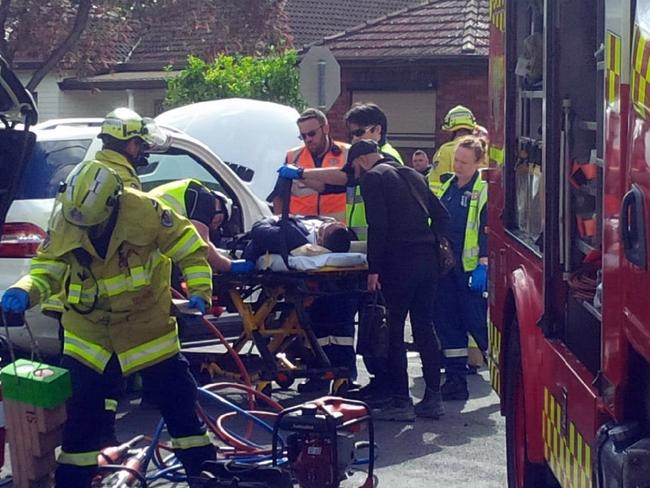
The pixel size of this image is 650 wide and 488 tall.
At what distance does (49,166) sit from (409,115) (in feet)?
45.1

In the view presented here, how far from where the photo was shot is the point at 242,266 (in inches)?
313

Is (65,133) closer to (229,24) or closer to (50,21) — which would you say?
(50,21)

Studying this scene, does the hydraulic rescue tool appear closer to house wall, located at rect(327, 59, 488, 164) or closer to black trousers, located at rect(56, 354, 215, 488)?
black trousers, located at rect(56, 354, 215, 488)

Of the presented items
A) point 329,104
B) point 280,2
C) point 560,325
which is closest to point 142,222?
point 560,325

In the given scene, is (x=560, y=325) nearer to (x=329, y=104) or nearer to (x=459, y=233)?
(x=459, y=233)

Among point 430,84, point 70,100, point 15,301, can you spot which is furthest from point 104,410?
point 70,100

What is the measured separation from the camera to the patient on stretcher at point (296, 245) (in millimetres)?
7934

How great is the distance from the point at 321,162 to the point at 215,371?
1.73 metres

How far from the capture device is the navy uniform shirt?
9.09 meters

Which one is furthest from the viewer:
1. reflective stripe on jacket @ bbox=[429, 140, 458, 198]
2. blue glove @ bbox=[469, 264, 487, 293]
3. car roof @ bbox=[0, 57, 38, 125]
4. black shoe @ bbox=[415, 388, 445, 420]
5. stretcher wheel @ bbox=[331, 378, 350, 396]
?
reflective stripe on jacket @ bbox=[429, 140, 458, 198]

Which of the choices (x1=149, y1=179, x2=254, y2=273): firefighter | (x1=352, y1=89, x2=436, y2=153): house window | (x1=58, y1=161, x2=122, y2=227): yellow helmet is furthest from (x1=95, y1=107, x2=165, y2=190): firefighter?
(x1=352, y1=89, x2=436, y2=153): house window

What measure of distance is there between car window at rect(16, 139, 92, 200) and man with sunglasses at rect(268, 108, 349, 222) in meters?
→ 1.36

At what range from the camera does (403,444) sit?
7.57 m

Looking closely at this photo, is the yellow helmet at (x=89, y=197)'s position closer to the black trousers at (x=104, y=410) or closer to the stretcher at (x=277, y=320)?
the black trousers at (x=104, y=410)
